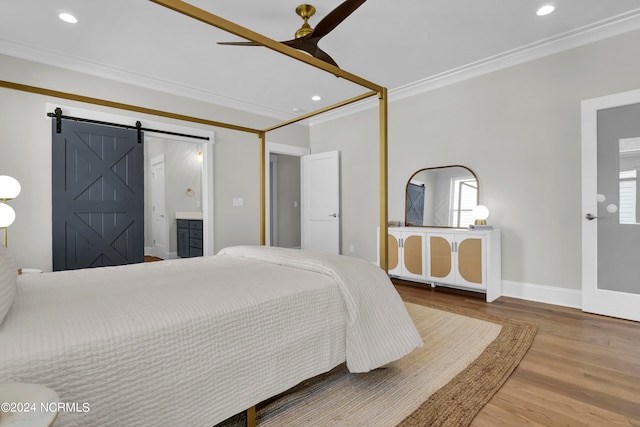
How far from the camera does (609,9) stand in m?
2.57

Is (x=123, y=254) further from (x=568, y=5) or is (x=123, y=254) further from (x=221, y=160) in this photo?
(x=568, y=5)

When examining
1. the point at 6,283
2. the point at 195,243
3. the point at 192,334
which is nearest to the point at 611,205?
the point at 192,334

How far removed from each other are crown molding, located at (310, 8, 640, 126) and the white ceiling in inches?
0.6

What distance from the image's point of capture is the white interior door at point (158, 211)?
6.17 metres

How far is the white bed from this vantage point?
2.71ft

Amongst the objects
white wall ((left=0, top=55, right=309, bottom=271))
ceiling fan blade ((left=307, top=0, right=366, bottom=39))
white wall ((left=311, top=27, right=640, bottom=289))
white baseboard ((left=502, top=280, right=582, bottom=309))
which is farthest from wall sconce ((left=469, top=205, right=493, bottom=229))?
white wall ((left=0, top=55, right=309, bottom=271))

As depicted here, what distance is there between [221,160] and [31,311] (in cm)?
369

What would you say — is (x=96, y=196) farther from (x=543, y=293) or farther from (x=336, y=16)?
(x=543, y=293)

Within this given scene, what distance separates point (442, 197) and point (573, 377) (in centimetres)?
247

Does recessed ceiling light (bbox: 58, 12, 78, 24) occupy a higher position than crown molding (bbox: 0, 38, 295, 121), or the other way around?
recessed ceiling light (bbox: 58, 12, 78, 24)

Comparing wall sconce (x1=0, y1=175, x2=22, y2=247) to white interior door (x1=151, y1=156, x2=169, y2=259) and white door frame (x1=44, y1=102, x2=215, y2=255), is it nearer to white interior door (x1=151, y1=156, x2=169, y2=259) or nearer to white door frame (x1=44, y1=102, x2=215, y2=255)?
white door frame (x1=44, y1=102, x2=215, y2=255)

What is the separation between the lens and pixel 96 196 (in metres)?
3.44

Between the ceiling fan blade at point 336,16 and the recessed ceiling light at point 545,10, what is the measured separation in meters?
1.69

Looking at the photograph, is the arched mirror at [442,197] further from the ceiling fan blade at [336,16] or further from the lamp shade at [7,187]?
the lamp shade at [7,187]
